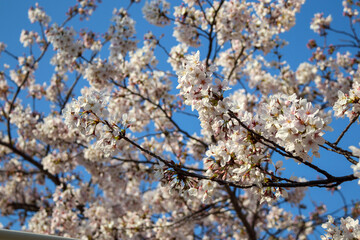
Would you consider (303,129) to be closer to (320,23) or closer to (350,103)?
(350,103)

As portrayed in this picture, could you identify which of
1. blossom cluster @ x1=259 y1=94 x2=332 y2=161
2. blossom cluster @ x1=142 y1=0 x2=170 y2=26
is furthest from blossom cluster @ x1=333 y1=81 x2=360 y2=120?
blossom cluster @ x1=142 y1=0 x2=170 y2=26

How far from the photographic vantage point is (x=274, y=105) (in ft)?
7.27

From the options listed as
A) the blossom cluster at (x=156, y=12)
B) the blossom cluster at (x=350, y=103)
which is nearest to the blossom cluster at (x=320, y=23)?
the blossom cluster at (x=156, y=12)

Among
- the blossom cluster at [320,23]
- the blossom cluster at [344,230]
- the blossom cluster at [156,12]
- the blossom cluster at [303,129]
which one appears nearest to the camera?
the blossom cluster at [303,129]

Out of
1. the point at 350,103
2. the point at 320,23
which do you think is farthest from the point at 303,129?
the point at 320,23

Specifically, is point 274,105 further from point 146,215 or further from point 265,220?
point 265,220

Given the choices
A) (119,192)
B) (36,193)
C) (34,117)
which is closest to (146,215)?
(119,192)

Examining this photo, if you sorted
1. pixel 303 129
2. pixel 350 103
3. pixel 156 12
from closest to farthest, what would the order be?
pixel 303 129, pixel 350 103, pixel 156 12

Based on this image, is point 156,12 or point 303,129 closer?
point 303,129

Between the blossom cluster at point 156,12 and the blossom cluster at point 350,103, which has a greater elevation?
the blossom cluster at point 156,12

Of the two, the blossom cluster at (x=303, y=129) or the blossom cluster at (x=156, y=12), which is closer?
the blossom cluster at (x=303, y=129)

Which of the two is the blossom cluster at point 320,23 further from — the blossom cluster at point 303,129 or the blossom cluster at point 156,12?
the blossom cluster at point 303,129

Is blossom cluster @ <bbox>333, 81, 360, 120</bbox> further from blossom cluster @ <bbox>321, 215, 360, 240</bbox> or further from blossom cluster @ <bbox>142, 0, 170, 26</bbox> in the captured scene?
blossom cluster @ <bbox>142, 0, 170, 26</bbox>

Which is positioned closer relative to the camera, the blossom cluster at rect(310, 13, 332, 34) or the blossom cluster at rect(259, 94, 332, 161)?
the blossom cluster at rect(259, 94, 332, 161)
